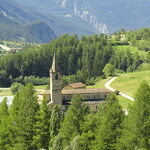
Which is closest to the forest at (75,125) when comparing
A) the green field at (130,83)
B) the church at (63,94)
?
the church at (63,94)

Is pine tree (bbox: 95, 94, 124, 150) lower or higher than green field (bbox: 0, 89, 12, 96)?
higher

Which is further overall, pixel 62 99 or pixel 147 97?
pixel 62 99

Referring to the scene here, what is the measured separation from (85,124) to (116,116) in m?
4.67

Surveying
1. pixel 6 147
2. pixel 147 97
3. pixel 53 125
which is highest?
pixel 147 97

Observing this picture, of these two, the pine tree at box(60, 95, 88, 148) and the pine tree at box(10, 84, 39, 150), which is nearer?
the pine tree at box(60, 95, 88, 148)

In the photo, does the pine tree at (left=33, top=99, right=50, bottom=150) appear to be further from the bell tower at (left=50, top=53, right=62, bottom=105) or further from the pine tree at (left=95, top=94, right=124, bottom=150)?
the bell tower at (left=50, top=53, right=62, bottom=105)

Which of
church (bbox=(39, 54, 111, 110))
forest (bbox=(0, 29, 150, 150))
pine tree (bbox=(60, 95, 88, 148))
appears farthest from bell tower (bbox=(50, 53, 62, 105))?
pine tree (bbox=(60, 95, 88, 148))

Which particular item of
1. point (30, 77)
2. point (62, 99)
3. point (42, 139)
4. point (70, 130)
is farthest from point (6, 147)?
point (30, 77)

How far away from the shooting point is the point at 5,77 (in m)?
188

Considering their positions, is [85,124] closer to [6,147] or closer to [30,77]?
[6,147]

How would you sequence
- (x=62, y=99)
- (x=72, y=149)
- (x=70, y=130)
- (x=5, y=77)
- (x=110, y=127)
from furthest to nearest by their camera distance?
(x=5, y=77)
(x=62, y=99)
(x=70, y=130)
(x=110, y=127)
(x=72, y=149)

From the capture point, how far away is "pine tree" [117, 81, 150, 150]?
4881 centimetres

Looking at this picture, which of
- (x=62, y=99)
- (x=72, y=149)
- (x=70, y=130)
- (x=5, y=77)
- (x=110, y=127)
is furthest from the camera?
(x=5, y=77)

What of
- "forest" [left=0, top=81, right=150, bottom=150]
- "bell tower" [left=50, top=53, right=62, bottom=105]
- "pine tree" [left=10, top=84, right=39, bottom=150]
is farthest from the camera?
"bell tower" [left=50, top=53, right=62, bottom=105]
